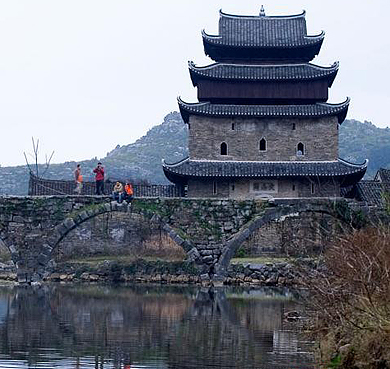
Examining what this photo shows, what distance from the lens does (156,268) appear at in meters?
41.5

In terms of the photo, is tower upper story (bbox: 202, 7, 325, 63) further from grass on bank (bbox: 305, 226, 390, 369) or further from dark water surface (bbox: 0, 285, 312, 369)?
grass on bank (bbox: 305, 226, 390, 369)

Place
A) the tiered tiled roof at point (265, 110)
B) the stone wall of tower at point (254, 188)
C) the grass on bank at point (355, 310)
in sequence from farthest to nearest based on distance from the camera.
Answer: the tiered tiled roof at point (265, 110) < the stone wall of tower at point (254, 188) < the grass on bank at point (355, 310)

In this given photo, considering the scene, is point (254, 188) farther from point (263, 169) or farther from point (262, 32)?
point (262, 32)

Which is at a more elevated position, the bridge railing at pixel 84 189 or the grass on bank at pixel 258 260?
the bridge railing at pixel 84 189

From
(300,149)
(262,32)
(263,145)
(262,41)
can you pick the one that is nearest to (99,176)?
(263,145)

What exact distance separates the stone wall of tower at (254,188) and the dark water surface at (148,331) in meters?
12.4

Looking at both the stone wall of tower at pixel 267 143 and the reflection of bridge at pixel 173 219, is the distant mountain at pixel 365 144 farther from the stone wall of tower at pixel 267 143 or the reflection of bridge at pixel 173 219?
the reflection of bridge at pixel 173 219

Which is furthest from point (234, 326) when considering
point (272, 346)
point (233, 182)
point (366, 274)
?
point (233, 182)

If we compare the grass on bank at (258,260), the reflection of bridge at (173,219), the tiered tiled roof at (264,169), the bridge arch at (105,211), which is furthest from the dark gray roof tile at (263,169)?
the bridge arch at (105,211)

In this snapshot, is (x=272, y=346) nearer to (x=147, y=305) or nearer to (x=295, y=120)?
(x=147, y=305)

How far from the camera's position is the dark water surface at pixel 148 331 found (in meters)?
15.8

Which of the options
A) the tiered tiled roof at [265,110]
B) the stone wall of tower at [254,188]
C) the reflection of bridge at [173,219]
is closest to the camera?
the reflection of bridge at [173,219]

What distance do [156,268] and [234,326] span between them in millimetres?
20347

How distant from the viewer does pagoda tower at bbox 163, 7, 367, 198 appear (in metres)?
44.5
